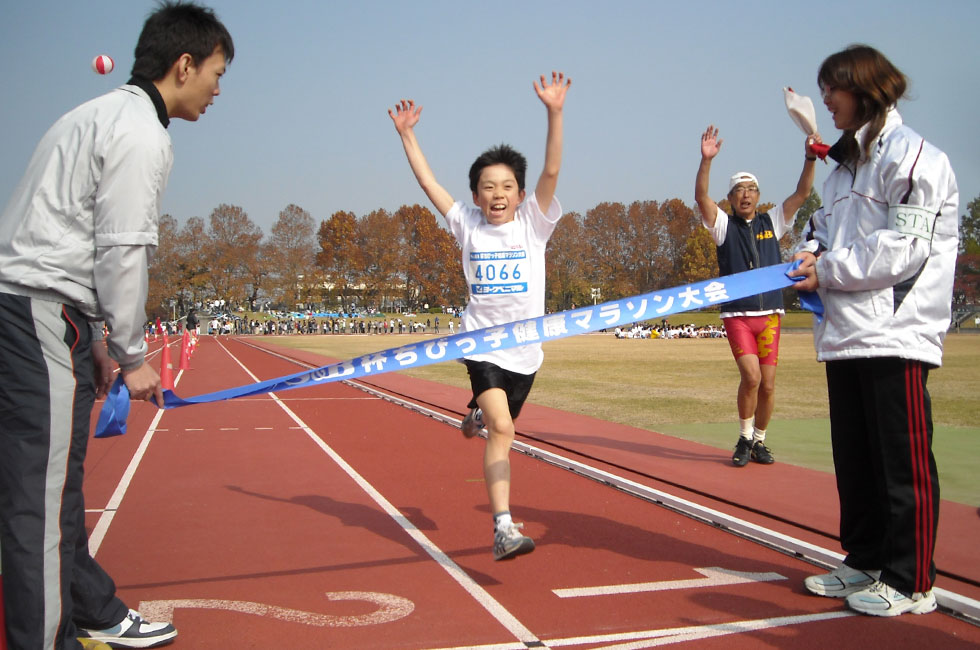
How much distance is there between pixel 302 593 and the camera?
416cm

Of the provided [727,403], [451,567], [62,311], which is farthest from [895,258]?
[727,403]

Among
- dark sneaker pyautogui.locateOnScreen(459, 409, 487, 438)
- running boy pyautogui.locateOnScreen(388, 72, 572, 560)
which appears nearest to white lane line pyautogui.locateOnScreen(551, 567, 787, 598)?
running boy pyautogui.locateOnScreen(388, 72, 572, 560)

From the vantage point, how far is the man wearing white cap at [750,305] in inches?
281

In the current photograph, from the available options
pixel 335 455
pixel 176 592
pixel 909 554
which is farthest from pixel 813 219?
pixel 335 455

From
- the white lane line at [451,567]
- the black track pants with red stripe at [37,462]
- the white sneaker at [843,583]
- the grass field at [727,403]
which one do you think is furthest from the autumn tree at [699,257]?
the black track pants with red stripe at [37,462]

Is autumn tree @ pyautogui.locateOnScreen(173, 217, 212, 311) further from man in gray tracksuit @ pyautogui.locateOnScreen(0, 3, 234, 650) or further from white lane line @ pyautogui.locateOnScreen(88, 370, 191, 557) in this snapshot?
man in gray tracksuit @ pyautogui.locateOnScreen(0, 3, 234, 650)

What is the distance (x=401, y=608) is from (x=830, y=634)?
191 cm

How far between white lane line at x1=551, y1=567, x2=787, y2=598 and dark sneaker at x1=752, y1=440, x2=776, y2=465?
315cm

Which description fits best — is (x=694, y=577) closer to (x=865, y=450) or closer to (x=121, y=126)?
(x=865, y=450)

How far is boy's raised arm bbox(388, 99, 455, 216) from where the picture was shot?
16.4 feet

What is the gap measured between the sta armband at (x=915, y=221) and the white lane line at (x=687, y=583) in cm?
188

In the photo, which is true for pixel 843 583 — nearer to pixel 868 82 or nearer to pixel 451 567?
pixel 451 567

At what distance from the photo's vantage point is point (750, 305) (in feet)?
23.4

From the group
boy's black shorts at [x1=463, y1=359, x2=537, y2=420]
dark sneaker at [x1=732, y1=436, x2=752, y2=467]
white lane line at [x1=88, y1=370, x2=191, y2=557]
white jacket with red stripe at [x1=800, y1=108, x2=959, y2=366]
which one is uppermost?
white jacket with red stripe at [x1=800, y1=108, x2=959, y2=366]
